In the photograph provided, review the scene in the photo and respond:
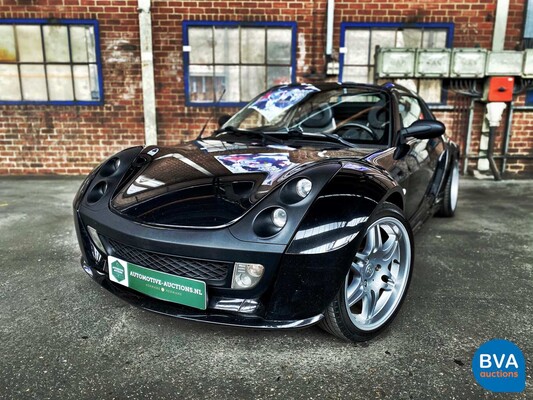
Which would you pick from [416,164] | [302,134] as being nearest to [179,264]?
[302,134]

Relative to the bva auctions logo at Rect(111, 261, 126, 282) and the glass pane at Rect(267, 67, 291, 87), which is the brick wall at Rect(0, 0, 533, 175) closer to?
the glass pane at Rect(267, 67, 291, 87)

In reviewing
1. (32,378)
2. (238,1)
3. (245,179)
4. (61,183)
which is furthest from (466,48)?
(32,378)

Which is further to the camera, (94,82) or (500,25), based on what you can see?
(94,82)

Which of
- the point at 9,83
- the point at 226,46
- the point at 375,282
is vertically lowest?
the point at 375,282

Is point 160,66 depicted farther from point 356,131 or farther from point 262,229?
point 262,229

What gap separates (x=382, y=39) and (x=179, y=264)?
18.0ft

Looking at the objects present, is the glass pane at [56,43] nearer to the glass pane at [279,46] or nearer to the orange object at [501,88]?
the glass pane at [279,46]

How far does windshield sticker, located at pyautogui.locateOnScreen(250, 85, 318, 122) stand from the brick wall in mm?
3168

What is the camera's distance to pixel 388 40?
6.31 metres

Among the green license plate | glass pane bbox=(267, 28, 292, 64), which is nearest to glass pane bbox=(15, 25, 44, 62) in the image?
glass pane bbox=(267, 28, 292, 64)

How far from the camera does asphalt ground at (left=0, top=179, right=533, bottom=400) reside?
1799 mm

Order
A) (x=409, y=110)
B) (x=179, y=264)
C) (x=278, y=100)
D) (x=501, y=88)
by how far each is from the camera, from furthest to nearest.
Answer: (x=501, y=88) → (x=409, y=110) → (x=278, y=100) → (x=179, y=264)

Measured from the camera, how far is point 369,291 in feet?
7.15

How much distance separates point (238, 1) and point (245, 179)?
4851 millimetres
